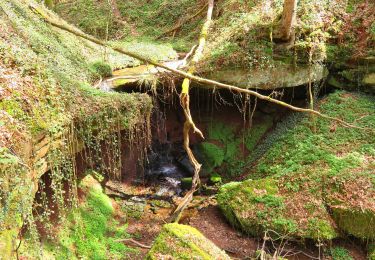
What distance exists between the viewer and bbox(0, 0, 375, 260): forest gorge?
624 centimetres

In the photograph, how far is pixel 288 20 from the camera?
33.6 feet

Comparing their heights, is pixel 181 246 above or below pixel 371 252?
above

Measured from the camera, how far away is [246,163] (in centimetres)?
1154

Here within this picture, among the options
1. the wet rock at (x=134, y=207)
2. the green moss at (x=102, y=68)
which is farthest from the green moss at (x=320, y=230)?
the green moss at (x=102, y=68)

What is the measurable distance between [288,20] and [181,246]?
7.45 m

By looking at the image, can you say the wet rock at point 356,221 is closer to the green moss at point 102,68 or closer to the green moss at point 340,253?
the green moss at point 340,253

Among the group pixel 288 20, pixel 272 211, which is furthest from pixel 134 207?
pixel 288 20

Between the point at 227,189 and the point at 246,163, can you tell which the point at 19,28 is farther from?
the point at 246,163

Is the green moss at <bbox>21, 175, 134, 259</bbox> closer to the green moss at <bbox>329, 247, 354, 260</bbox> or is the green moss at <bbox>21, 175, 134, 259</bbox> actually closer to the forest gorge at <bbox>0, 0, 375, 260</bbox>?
the forest gorge at <bbox>0, 0, 375, 260</bbox>

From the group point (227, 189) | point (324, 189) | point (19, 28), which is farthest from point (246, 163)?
point (19, 28)

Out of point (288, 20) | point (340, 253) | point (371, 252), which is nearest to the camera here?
point (371, 252)

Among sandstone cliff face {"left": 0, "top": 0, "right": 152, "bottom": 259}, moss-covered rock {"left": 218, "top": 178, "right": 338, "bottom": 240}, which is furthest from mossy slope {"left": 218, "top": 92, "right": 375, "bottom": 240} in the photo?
sandstone cliff face {"left": 0, "top": 0, "right": 152, "bottom": 259}

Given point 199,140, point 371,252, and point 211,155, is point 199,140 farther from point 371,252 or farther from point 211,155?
point 371,252

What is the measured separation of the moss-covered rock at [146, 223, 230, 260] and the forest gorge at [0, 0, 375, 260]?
31mm
